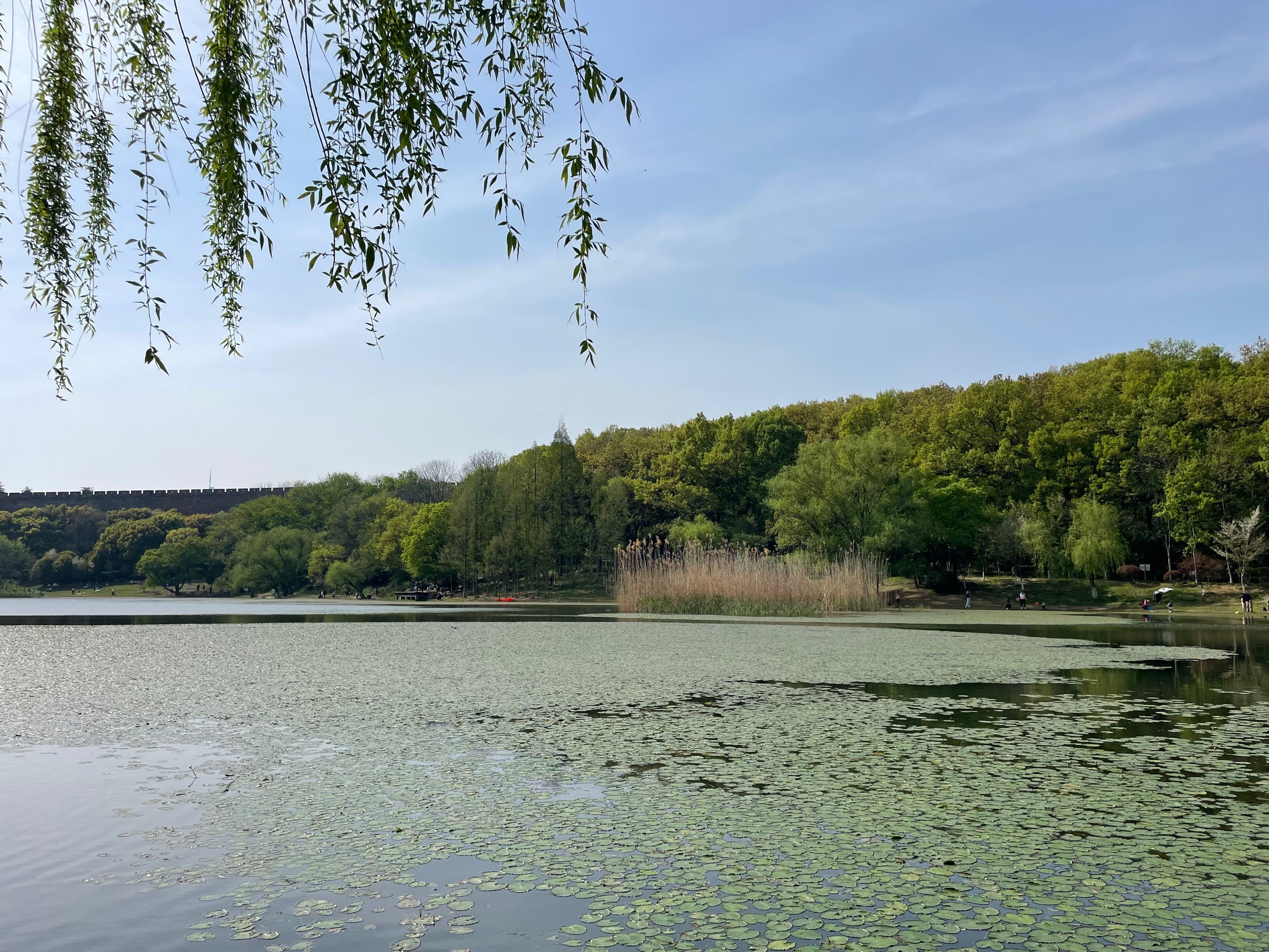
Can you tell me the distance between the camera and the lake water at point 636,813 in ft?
11.7

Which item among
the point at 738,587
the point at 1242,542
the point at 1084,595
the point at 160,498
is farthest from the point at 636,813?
the point at 160,498

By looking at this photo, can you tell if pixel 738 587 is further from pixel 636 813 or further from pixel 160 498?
pixel 160 498

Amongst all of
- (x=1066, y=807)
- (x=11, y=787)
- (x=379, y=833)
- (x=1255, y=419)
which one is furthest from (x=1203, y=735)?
(x=1255, y=419)

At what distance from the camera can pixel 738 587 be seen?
2686 cm

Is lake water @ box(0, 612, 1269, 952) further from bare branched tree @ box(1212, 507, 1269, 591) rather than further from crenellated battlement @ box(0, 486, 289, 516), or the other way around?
crenellated battlement @ box(0, 486, 289, 516)

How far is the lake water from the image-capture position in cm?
358

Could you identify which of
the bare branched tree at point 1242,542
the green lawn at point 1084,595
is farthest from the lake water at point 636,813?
the green lawn at point 1084,595

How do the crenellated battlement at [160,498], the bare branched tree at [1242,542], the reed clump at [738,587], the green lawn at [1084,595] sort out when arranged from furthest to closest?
1. the crenellated battlement at [160,498]
2. the green lawn at [1084,595]
3. the bare branched tree at [1242,542]
4. the reed clump at [738,587]

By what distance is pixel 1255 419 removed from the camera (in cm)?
4494

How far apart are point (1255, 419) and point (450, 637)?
139ft

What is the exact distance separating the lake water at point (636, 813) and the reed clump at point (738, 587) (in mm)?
15020

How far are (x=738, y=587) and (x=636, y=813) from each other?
21.9 meters

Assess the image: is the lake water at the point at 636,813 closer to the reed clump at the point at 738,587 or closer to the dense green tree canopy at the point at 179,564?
the reed clump at the point at 738,587

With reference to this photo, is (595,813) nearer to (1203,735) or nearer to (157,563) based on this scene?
(1203,735)
